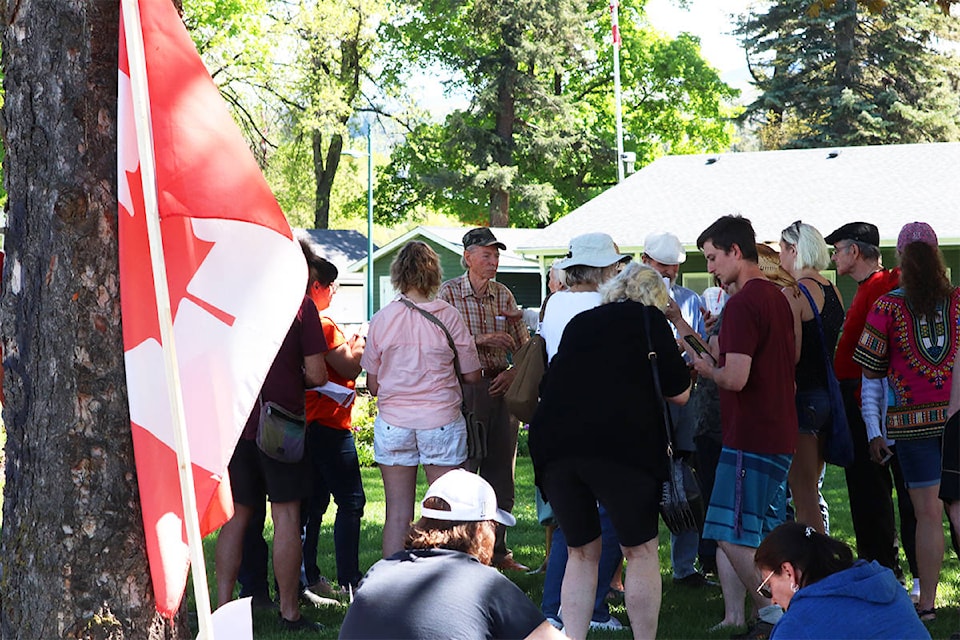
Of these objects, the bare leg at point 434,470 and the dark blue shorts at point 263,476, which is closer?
the dark blue shorts at point 263,476

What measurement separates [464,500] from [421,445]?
280 centimetres

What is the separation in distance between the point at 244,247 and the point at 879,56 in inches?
1428

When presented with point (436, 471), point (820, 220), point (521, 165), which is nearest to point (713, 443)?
point (436, 471)

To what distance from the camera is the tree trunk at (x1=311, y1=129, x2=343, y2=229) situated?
4450 cm

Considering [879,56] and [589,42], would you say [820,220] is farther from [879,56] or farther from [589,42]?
[589,42]

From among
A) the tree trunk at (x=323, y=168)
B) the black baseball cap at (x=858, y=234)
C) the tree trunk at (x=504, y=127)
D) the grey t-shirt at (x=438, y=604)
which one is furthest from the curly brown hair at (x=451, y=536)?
the tree trunk at (x=323, y=168)

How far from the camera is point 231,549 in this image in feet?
19.4

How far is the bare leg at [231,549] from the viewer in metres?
5.91

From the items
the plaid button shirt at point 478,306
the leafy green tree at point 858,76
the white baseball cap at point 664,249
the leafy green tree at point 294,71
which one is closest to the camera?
the white baseball cap at point 664,249

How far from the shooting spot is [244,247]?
122 inches

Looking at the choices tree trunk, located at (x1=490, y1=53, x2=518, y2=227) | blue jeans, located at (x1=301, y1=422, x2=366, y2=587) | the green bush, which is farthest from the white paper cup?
tree trunk, located at (x1=490, y1=53, x2=518, y2=227)

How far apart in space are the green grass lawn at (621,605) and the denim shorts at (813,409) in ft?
3.66

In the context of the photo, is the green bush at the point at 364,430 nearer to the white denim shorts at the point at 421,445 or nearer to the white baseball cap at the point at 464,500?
the white denim shorts at the point at 421,445

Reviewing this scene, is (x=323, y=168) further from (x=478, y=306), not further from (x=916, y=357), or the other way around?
(x=916, y=357)
